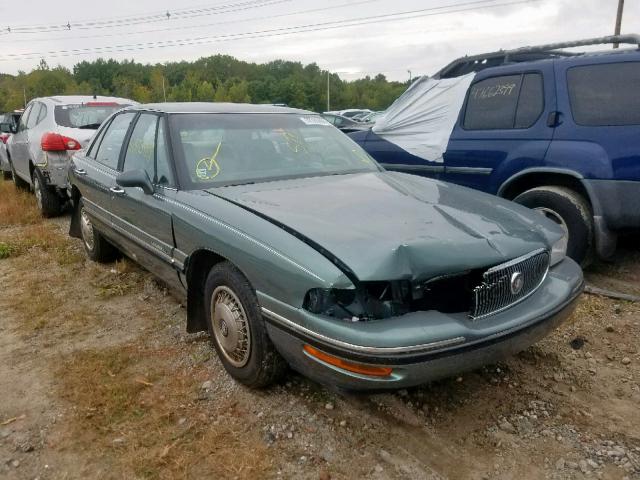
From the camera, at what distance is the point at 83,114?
22.8ft

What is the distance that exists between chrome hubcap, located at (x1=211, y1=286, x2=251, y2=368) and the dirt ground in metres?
0.21

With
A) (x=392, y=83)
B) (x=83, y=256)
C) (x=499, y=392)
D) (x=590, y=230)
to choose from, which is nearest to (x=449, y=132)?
(x=590, y=230)

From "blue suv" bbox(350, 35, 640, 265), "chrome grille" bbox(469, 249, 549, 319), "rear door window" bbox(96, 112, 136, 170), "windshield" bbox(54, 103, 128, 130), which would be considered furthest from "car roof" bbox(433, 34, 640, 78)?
"windshield" bbox(54, 103, 128, 130)

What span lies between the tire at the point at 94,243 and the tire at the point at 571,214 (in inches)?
155

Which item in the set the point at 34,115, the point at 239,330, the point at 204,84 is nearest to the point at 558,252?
the point at 239,330

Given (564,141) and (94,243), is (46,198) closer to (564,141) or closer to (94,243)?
(94,243)

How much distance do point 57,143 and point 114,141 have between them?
2.68 m

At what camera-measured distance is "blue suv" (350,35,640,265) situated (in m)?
3.91

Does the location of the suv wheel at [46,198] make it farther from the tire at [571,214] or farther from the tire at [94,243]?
the tire at [571,214]

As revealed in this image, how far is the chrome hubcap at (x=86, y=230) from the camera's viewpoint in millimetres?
4996

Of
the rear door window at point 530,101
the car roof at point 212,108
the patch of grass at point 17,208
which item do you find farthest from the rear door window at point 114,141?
the rear door window at point 530,101

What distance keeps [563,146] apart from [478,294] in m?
2.57

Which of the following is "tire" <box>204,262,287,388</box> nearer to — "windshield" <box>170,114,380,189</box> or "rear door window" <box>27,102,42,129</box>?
"windshield" <box>170,114,380,189</box>

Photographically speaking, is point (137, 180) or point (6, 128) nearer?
point (137, 180)
